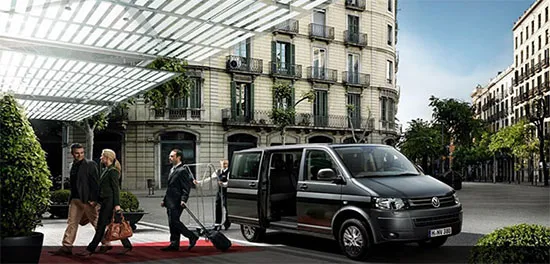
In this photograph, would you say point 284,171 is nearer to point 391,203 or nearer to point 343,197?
point 343,197

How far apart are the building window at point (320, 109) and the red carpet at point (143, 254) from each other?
1384 inches

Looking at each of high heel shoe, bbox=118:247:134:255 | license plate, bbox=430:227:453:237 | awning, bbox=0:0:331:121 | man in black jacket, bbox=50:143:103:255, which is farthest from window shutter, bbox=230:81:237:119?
license plate, bbox=430:227:453:237

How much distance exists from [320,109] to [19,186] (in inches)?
1560

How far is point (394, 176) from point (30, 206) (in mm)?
5541

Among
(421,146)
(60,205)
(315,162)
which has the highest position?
(421,146)

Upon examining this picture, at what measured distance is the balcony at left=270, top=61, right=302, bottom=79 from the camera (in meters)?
44.2

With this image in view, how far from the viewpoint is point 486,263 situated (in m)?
6.27

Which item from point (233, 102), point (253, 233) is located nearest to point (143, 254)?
point (253, 233)

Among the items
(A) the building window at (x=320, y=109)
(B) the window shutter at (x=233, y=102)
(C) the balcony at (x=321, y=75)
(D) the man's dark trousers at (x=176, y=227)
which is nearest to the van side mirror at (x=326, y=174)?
(D) the man's dark trousers at (x=176, y=227)

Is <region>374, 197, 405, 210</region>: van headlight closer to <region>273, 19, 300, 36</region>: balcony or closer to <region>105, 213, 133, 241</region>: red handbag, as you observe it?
<region>105, 213, 133, 241</region>: red handbag

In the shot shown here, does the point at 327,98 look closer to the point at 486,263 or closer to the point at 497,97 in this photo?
the point at 486,263

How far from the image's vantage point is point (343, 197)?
383 inches

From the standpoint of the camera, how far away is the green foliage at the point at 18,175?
770 centimetres

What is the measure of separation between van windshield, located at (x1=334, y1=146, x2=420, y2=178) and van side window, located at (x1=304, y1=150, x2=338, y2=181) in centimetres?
23
